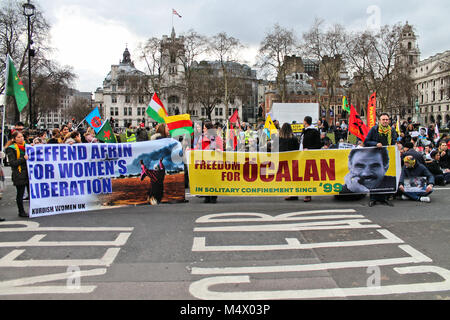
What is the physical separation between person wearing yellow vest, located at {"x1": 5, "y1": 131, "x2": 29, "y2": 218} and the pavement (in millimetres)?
440

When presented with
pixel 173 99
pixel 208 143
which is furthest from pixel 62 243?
pixel 173 99

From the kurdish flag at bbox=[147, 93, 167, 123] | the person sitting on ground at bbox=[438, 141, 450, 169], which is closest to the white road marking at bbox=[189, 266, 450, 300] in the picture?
the kurdish flag at bbox=[147, 93, 167, 123]

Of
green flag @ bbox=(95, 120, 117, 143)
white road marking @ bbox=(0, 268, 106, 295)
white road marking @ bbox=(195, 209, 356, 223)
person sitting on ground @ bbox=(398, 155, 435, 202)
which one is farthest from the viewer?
green flag @ bbox=(95, 120, 117, 143)

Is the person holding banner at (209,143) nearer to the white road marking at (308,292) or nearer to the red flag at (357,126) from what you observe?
the white road marking at (308,292)

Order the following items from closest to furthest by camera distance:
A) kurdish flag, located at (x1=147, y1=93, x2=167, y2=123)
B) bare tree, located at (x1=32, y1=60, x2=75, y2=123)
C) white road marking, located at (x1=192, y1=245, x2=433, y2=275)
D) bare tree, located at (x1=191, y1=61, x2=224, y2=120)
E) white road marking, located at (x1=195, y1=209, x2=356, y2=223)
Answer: white road marking, located at (x1=192, y1=245, x2=433, y2=275)
white road marking, located at (x1=195, y1=209, x2=356, y2=223)
kurdish flag, located at (x1=147, y1=93, x2=167, y2=123)
bare tree, located at (x1=32, y1=60, x2=75, y2=123)
bare tree, located at (x1=191, y1=61, x2=224, y2=120)

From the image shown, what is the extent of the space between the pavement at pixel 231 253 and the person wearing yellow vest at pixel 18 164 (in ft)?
1.44

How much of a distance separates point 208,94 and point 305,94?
50.2m

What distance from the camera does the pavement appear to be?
4.13 m

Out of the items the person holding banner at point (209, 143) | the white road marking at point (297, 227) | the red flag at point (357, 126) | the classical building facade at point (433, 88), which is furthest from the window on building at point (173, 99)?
the white road marking at point (297, 227)

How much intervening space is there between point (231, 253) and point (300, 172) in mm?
3626

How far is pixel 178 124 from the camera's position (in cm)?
1003

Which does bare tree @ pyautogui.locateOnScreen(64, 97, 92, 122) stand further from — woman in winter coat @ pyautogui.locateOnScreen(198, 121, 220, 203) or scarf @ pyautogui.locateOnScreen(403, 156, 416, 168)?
scarf @ pyautogui.locateOnScreen(403, 156, 416, 168)

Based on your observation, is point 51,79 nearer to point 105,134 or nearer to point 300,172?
point 105,134

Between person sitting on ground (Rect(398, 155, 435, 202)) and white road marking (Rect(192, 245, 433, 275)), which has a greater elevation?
person sitting on ground (Rect(398, 155, 435, 202))
